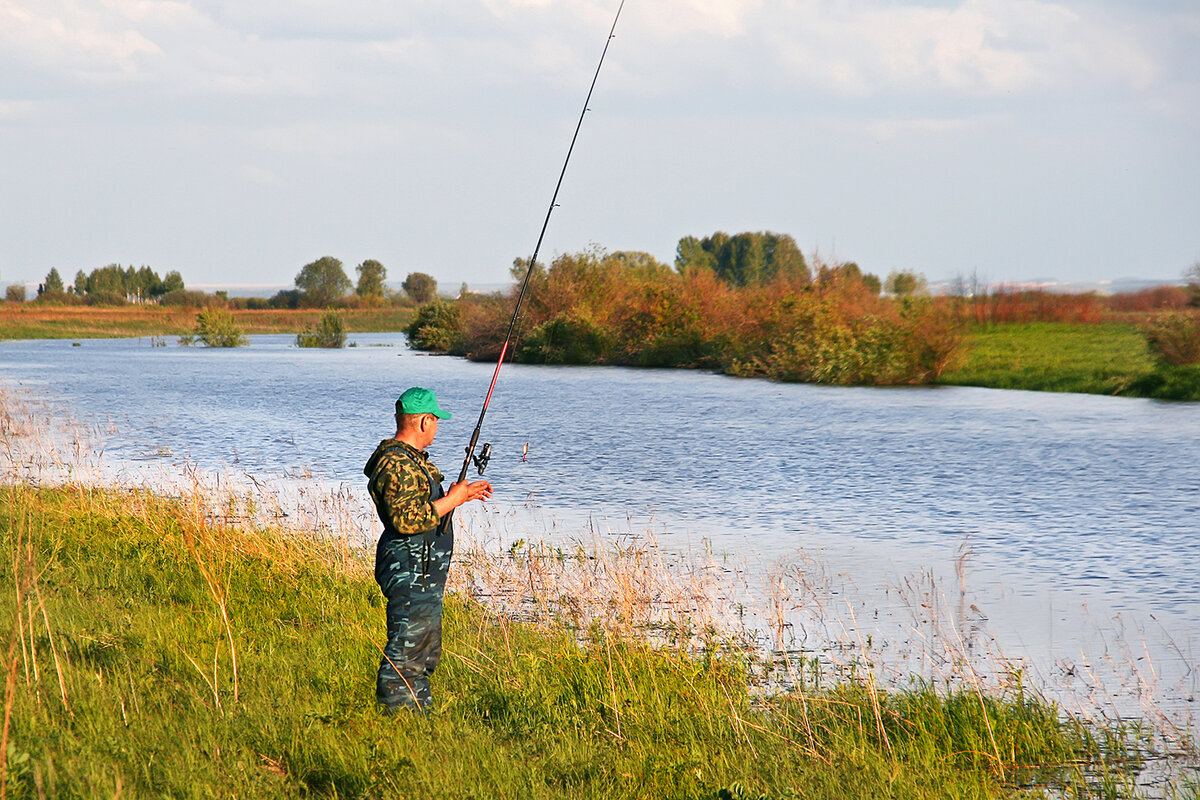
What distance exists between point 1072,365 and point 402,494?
36.6 metres

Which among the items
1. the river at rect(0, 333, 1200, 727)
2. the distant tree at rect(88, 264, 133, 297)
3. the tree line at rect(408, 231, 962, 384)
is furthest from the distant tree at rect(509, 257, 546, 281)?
the distant tree at rect(88, 264, 133, 297)

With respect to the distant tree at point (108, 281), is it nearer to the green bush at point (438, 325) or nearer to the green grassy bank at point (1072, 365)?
the green bush at point (438, 325)

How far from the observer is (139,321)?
104375 millimetres

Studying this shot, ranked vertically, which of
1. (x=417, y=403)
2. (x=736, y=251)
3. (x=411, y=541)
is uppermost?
(x=736, y=251)

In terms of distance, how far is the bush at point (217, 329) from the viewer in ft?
277

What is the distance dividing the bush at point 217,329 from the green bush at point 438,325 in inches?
774

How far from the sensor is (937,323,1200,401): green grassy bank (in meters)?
32.5

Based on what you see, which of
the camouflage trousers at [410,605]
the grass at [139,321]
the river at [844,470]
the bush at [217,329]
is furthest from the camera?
the grass at [139,321]

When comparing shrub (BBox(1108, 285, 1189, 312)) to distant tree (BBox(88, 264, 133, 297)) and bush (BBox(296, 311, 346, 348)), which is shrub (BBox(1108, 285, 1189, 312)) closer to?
bush (BBox(296, 311, 346, 348))

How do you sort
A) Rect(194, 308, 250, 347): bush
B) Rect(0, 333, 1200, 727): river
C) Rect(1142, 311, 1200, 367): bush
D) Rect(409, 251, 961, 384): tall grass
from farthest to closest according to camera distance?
Rect(194, 308, 250, 347): bush, Rect(409, 251, 961, 384): tall grass, Rect(1142, 311, 1200, 367): bush, Rect(0, 333, 1200, 727): river

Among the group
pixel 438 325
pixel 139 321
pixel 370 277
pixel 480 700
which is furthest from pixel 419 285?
pixel 480 700

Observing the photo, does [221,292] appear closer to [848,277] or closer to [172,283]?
[172,283]

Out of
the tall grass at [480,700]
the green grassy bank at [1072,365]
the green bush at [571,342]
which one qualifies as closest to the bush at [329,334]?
the green bush at [571,342]

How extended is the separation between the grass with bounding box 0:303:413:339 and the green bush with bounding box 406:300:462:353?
57.4 feet
